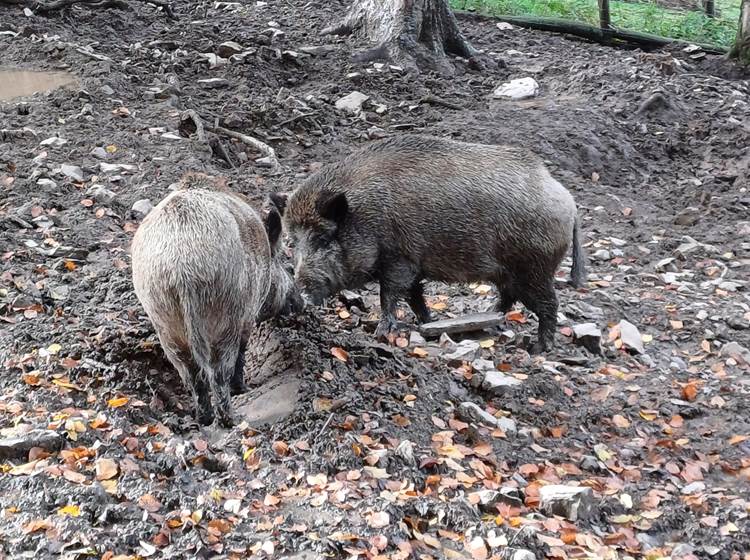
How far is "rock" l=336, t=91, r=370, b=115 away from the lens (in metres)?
8.23

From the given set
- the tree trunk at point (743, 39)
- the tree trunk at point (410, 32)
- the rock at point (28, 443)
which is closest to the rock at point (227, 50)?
the tree trunk at point (410, 32)

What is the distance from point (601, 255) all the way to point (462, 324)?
182 centimetres

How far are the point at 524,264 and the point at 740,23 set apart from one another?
6.39 metres

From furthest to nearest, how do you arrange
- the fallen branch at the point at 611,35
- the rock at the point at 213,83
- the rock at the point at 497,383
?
the fallen branch at the point at 611,35 → the rock at the point at 213,83 → the rock at the point at 497,383

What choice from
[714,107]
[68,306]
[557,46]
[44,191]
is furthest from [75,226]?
[557,46]

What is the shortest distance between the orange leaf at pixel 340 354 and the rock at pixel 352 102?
4.18 m

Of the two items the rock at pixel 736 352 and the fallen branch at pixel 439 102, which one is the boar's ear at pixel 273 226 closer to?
the rock at pixel 736 352

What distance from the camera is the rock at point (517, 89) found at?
8945 mm

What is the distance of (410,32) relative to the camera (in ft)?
30.8

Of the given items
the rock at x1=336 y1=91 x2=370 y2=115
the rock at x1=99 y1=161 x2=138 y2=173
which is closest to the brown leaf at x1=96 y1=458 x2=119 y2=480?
the rock at x1=99 y1=161 x2=138 y2=173

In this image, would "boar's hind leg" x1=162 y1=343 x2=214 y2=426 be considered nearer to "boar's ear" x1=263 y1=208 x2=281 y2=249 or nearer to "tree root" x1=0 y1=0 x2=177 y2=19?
"boar's ear" x1=263 y1=208 x2=281 y2=249

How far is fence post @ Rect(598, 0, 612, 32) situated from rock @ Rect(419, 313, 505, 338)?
687 centimetres

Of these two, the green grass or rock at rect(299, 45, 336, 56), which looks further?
the green grass

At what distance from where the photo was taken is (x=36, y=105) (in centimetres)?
740
